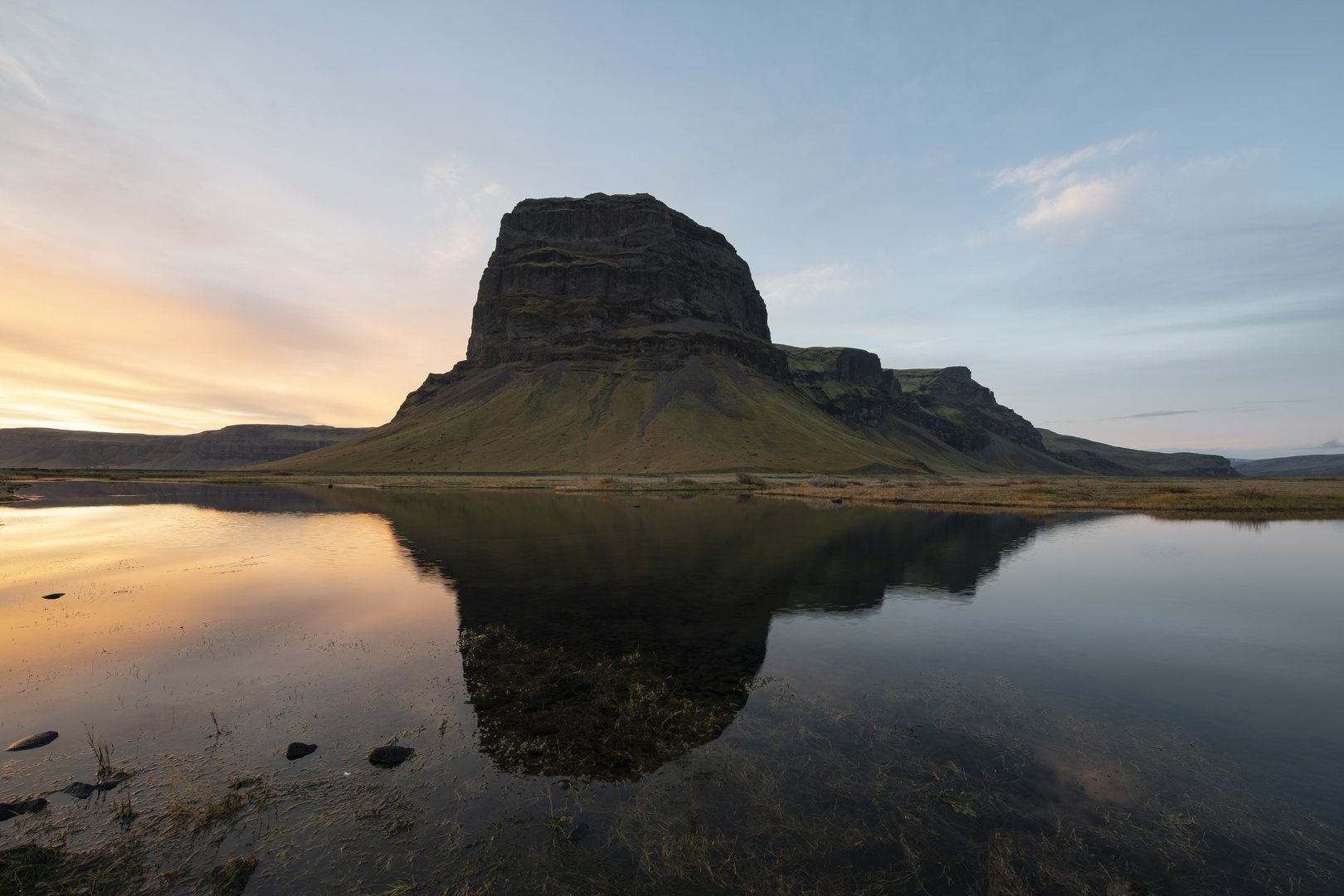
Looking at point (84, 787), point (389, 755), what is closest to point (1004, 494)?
point (389, 755)

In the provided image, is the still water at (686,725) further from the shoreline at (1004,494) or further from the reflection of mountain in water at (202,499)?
the shoreline at (1004,494)

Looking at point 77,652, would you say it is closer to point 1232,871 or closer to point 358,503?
point 1232,871

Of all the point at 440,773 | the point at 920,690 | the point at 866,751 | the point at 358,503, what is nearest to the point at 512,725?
the point at 440,773

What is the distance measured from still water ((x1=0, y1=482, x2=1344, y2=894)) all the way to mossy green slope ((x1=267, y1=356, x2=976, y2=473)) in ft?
383

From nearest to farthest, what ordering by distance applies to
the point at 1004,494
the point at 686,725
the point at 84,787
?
1. the point at 84,787
2. the point at 686,725
3. the point at 1004,494

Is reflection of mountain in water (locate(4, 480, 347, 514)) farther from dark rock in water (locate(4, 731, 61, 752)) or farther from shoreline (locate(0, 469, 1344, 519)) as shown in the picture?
dark rock in water (locate(4, 731, 61, 752))

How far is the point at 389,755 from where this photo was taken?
33.9 ft

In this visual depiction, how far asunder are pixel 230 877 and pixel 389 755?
3104 millimetres

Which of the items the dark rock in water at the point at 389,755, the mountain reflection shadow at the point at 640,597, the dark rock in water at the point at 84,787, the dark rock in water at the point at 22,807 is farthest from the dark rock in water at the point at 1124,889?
the dark rock in water at the point at 22,807

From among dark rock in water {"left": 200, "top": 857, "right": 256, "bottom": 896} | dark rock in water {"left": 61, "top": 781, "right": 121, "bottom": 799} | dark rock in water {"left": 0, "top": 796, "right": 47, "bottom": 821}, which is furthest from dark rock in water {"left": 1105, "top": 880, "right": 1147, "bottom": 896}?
dark rock in water {"left": 0, "top": 796, "right": 47, "bottom": 821}

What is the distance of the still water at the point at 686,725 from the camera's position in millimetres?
7887

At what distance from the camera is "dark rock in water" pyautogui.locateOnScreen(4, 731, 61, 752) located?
1061cm

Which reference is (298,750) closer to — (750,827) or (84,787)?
(84,787)

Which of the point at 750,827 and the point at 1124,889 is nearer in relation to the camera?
the point at 1124,889
